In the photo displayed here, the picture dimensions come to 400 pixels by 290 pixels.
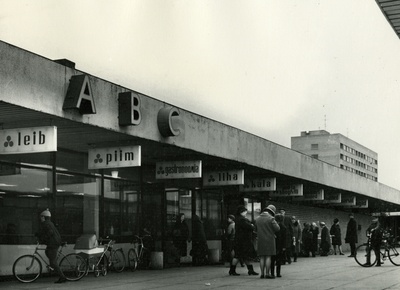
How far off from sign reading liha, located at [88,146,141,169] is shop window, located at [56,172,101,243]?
37.9 inches

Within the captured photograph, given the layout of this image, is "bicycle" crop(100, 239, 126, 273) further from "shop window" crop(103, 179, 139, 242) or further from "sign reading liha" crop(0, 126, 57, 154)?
"sign reading liha" crop(0, 126, 57, 154)

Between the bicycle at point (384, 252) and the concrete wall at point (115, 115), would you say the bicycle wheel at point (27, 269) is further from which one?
the bicycle at point (384, 252)

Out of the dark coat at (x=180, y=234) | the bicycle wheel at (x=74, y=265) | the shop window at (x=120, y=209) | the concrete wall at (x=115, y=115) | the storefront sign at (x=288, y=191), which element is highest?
the concrete wall at (x=115, y=115)

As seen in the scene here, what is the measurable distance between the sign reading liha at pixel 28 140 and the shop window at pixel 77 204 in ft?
10.5

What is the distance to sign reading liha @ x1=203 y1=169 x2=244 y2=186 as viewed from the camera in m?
22.1

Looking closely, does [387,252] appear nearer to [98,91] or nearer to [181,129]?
[181,129]

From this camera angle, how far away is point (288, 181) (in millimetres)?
28891

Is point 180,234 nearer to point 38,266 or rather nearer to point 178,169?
point 178,169

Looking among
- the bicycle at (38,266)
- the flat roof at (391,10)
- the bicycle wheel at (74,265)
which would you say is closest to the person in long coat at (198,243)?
the bicycle at (38,266)

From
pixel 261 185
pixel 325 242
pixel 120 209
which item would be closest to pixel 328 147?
pixel 325 242

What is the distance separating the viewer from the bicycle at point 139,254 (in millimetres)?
18734

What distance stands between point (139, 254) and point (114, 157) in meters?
4.41

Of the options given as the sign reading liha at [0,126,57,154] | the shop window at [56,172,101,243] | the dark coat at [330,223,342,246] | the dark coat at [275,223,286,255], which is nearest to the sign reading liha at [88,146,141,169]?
the shop window at [56,172,101,243]

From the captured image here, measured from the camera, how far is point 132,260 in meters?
18.8
